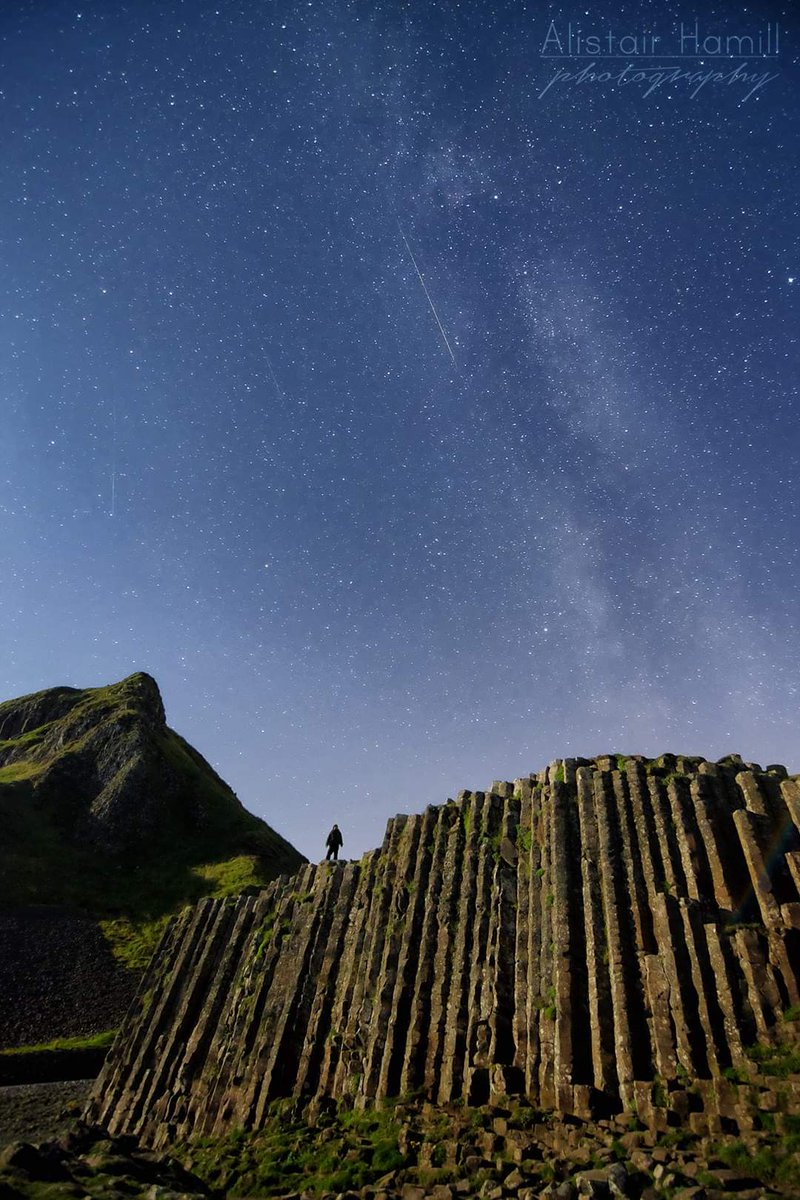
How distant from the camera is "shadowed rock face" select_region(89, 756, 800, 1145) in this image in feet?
39.8

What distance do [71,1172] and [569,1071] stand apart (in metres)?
9.46

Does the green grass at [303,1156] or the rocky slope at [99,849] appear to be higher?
the rocky slope at [99,849]

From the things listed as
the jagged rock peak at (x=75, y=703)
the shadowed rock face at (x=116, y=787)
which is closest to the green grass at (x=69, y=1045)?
the shadowed rock face at (x=116, y=787)

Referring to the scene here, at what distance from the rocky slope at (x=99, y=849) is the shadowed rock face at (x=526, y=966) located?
2042cm

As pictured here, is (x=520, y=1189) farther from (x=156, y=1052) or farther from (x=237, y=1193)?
(x=156, y=1052)

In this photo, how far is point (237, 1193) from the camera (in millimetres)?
13289

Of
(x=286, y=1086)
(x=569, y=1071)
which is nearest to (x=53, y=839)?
(x=286, y=1086)

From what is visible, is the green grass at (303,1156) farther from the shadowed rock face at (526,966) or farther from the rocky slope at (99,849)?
the rocky slope at (99,849)

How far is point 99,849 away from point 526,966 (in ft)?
195

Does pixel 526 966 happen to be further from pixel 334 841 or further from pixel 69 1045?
pixel 69 1045

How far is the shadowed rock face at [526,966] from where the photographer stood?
12133 millimetres

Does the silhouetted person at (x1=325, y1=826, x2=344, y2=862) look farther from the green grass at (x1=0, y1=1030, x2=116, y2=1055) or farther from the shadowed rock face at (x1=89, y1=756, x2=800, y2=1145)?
the green grass at (x1=0, y1=1030, x2=116, y2=1055)

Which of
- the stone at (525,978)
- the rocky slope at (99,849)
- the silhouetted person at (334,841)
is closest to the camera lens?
the stone at (525,978)

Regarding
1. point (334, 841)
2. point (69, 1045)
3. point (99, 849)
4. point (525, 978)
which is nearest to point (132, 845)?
point (99, 849)
